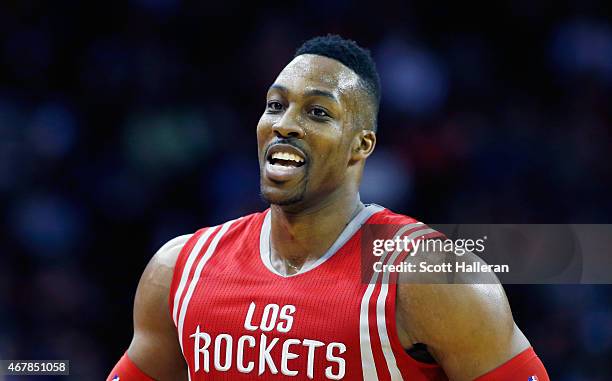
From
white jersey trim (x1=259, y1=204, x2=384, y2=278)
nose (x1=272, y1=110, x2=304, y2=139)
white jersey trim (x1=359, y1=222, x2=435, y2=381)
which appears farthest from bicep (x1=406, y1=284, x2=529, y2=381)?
nose (x1=272, y1=110, x2=304, y2=139)

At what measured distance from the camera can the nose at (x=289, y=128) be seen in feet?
10.5

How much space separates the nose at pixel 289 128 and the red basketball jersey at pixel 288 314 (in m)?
0.38

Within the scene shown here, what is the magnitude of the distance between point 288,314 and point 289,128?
615 millimetres

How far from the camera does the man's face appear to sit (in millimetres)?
3201

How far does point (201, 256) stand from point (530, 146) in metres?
3.31

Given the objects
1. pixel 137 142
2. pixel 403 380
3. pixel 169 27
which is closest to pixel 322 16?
pixel 169 27

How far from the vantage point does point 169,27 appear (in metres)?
6.81

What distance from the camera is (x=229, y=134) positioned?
6465 mm

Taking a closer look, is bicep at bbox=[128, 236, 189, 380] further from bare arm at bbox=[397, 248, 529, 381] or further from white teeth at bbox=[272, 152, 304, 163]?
bare arm at bbox=[397, 248, 529, 381]

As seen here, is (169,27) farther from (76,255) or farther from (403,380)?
(403,380)

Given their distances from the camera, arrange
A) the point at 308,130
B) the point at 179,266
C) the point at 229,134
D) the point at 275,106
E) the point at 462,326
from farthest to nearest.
→ the point at 229,134, the point at 179,266, the point at 275,106, the point at 308,130, the point at 462,326

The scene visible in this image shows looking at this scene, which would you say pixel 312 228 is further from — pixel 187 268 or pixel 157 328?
pixel 157 328

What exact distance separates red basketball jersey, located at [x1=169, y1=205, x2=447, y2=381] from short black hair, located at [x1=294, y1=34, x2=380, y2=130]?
437 millimetres

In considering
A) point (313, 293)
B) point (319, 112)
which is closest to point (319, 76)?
point (319, 112)
